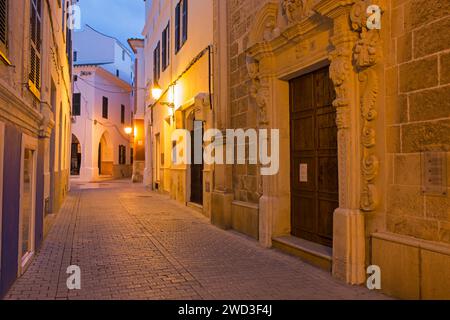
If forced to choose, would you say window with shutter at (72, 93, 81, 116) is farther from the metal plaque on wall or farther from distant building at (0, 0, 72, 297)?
the metal plaque on wall

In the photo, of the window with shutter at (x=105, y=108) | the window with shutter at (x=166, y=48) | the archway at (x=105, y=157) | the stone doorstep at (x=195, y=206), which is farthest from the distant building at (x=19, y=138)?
the archway at (x=105, y=157)

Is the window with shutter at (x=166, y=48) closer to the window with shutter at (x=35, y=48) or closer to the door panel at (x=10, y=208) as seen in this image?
the window with shutter at (x=35, y=48)

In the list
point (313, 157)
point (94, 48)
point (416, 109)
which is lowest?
point (313, 157)

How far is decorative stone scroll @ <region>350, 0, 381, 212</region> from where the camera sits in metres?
4.25

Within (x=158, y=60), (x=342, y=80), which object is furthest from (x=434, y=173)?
(x=158, y=60)

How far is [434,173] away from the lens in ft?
12.0

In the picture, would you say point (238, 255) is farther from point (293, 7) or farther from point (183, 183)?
point (183, 183)

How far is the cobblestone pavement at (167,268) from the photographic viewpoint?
13.6 feet

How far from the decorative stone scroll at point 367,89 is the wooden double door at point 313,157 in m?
0.86

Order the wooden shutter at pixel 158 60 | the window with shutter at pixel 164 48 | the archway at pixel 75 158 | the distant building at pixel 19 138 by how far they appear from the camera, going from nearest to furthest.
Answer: the distant building at pixel 19 138
the window with shutter at pixel 164 48
the wooden shutter at pixel 158 60
the archway at pixel 75 158

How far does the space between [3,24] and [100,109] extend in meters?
26.2

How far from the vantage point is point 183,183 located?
12445 millimetres

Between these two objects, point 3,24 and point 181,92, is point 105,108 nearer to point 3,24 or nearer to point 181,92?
point 181,92

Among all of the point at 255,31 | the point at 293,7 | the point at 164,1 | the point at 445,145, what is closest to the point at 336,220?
the point at 445,145
